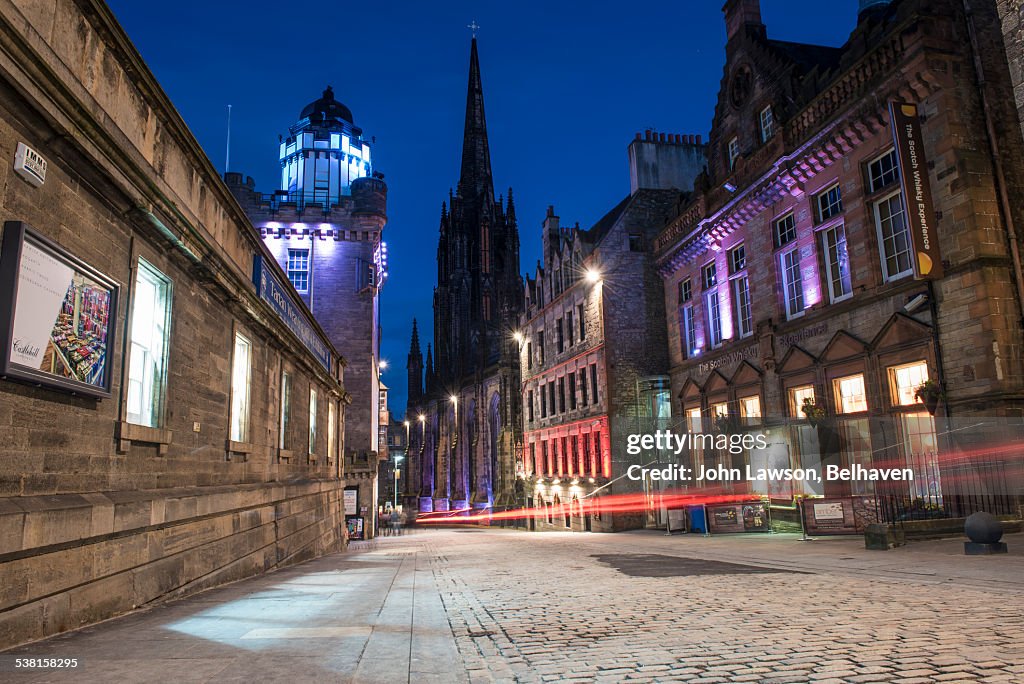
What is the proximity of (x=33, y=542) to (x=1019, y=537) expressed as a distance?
16.3m

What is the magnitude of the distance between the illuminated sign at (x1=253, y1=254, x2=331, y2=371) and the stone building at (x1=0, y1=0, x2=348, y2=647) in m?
1.35

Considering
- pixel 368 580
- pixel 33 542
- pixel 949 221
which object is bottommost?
pixel 368 580

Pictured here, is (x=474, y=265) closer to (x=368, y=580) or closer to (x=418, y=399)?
(x=418, y=399)

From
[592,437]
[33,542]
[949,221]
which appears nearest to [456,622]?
[33,542]

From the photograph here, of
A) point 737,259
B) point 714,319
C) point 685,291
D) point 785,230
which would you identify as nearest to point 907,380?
point 785,230

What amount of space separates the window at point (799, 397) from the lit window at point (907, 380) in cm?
309

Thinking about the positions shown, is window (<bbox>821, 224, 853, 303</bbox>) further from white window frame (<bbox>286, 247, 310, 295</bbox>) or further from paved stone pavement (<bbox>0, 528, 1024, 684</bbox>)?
white window frame (<bbox>286, 247, 310, 295</bbox>)

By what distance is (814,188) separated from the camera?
66.4 ft

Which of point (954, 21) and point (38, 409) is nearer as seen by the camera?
point (38, 409)

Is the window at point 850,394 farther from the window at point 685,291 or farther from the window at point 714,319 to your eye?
the window at point 685,291

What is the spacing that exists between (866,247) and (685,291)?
1144 centimetres

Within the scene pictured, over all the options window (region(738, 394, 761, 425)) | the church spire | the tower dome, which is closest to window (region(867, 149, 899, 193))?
window (region(738, 394, 761, 425))

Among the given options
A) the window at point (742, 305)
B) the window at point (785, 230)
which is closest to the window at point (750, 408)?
the window at point (742, 305)

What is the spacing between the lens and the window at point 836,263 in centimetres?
1903
